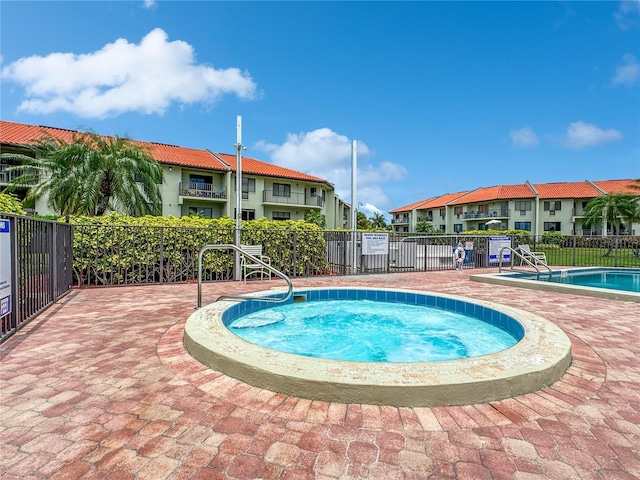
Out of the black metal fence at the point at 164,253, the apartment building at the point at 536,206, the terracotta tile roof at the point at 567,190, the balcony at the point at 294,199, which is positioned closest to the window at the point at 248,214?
the balcony at the point at 294,199

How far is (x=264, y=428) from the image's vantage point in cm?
229

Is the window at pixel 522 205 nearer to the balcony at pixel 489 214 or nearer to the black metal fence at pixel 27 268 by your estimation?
the balcony at pixel 489 214

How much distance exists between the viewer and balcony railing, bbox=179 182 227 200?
26391mm

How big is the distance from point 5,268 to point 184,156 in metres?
26.5

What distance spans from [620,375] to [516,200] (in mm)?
48310

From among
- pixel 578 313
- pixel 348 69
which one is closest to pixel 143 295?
pixel 578 313

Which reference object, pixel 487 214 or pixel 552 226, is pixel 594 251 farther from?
pixel 487 214

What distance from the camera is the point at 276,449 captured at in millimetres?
2066

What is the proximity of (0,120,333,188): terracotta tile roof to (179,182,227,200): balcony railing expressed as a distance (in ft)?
5.22

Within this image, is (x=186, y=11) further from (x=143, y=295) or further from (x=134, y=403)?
(x=134, y=403)

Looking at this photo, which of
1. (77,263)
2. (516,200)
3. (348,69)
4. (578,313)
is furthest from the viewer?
(516,200)

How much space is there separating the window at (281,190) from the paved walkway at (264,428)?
27.8 metres

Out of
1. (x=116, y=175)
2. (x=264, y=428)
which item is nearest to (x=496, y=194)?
(x=116, y=175)

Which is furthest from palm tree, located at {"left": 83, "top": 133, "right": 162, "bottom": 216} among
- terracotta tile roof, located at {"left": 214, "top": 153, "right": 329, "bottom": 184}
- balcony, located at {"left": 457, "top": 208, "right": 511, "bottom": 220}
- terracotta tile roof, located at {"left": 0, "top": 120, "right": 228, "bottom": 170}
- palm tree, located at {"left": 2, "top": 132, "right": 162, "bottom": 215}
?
balcony, located at {"left": 457, "top": 208, "right": 511, "bottom": 220}
